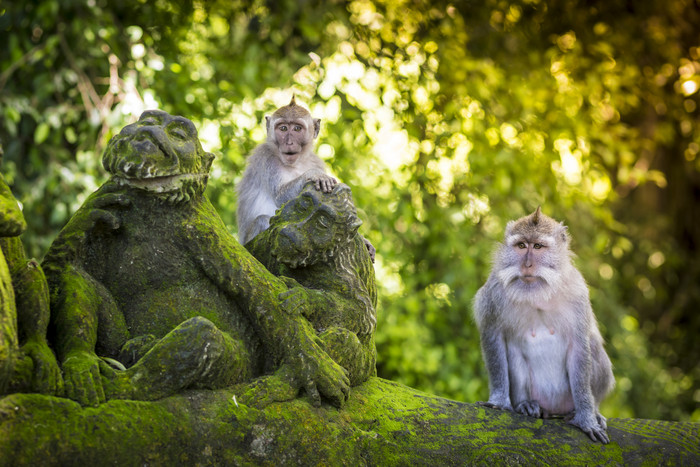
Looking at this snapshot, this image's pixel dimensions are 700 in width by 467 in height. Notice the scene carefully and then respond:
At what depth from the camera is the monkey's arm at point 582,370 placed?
3.92 m

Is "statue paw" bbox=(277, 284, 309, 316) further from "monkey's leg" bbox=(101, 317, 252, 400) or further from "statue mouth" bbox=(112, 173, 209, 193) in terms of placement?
"statue mouth" bbox=(112, 173, 209, 193)

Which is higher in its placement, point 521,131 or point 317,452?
point 521,131

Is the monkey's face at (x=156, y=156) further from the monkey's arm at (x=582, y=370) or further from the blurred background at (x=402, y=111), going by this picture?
the blurred background at (x=402, y=111)

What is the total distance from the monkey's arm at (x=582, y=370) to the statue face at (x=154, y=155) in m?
2.46

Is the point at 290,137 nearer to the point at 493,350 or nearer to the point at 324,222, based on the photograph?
the point at 324,222

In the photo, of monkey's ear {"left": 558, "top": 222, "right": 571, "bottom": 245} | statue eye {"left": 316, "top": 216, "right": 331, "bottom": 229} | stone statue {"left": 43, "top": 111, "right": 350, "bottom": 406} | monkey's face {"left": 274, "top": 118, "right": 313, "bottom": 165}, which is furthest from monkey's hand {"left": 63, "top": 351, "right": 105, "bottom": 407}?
monkey's face {"left": 274, "top": 118, "right": 313, "bottom": 165}

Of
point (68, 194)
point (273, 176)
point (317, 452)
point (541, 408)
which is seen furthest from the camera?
point (68, 194)

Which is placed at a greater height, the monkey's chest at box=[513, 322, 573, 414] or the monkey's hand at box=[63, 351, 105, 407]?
the monkey's chest at box=[513, 322, 573, 414]

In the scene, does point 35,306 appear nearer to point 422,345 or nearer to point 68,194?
point 68,194

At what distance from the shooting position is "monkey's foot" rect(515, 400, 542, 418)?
4.07 m

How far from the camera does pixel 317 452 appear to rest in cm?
306

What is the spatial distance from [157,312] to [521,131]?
18.0 feet

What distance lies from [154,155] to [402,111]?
4.59m

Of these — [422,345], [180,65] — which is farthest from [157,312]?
[422,345]
